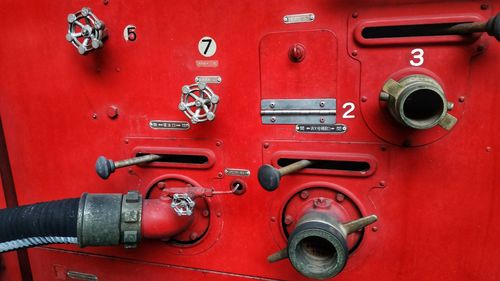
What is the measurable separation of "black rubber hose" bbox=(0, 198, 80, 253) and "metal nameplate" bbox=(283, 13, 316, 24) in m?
1.05

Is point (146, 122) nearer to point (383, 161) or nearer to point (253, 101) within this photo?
point (253, 101)

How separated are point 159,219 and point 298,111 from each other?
0.67m

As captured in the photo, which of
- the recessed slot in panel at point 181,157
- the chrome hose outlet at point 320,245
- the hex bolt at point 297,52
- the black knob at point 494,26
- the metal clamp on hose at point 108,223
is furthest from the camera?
the recessed slot in panel at point 181,157

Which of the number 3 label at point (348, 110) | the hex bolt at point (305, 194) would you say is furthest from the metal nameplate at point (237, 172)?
the number 3 label at point (348, 110)

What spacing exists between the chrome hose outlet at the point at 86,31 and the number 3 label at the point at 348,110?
37.4 inches

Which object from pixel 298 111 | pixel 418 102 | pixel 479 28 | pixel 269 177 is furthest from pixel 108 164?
pixel 479 28

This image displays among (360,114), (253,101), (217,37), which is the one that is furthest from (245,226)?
(217,37)

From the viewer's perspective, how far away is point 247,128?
138 centimetres

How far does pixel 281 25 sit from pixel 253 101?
29cm

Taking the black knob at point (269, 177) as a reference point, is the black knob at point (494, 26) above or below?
above

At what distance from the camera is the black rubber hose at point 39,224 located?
1381 millimetres

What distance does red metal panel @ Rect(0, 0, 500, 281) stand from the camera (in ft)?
3.84

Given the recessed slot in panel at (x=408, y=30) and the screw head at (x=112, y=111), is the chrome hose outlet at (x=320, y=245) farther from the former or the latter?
the screw head at (x=112, y=111)

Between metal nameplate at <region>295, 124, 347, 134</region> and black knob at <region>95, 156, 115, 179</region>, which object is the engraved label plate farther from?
black knob at <region>95, 156, 115, 179</region>
